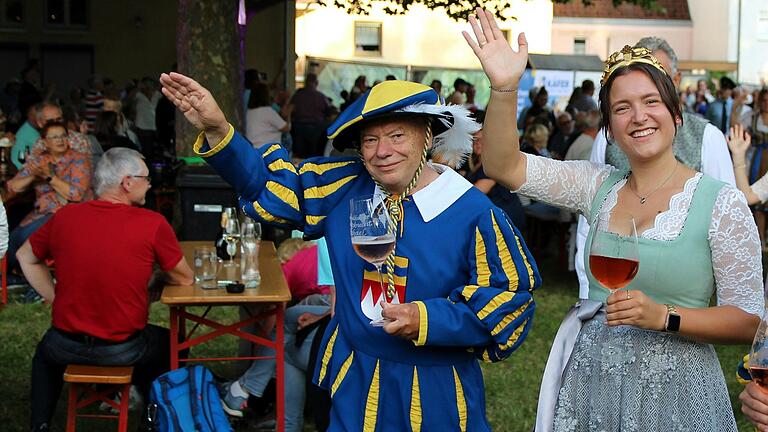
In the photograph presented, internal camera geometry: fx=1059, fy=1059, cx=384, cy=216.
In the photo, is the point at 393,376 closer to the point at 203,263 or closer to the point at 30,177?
the point at 203,263

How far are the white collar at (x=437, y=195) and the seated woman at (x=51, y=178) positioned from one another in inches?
236

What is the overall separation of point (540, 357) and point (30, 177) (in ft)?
14.1

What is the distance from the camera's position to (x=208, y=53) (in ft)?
34.0

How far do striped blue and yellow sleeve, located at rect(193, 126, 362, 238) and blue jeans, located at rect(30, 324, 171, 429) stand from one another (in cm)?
241

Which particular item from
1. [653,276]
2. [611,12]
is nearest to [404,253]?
[653,276]

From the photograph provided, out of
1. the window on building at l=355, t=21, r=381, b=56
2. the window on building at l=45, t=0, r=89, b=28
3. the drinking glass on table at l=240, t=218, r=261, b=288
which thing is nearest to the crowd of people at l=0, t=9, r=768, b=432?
the drinking glass on table at l=240, t=218, r=261, b=288

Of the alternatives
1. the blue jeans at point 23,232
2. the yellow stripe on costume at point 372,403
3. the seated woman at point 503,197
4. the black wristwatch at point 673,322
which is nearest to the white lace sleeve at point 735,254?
the black wristwatch at point 673,322

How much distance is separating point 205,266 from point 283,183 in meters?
2.54

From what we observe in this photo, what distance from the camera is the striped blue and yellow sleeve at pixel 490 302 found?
2799 mm

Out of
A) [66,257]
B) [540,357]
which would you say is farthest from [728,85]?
[66,257]

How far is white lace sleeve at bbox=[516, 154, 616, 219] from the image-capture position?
113 inches

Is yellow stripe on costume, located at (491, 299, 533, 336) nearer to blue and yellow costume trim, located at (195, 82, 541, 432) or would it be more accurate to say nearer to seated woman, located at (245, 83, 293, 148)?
blue and yellow costume trim, located at (195, 82, 541, 432)

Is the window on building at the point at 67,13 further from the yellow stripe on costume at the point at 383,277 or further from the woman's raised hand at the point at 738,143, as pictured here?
the yellow stripe on costume at the point at 383,277

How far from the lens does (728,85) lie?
61.0ft
